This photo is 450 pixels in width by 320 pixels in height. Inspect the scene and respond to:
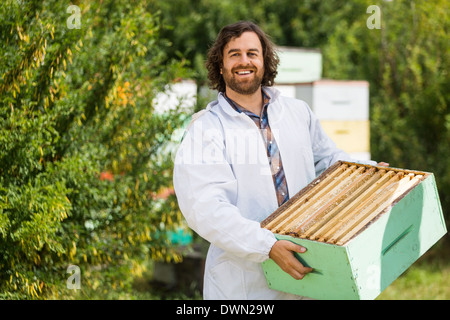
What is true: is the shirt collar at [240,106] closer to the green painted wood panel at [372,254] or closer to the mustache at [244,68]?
the mustache at [244,68]

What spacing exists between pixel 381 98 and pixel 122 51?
13.3 feet

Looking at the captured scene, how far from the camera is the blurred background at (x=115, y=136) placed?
119 inches

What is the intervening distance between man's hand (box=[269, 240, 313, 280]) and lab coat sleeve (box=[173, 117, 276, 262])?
3 cm

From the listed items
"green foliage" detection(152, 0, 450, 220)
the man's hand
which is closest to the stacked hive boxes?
"green foliage" detection(152, 0, 450, 220)

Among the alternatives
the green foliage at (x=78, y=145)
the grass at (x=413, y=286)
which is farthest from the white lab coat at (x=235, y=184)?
the grass at (x=413, y=286)

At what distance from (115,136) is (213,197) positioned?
5.57ft

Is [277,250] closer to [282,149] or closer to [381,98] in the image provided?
[282,149]

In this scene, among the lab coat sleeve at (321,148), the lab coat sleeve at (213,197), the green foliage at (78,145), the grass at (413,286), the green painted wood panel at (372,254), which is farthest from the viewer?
the grass at (413,286)

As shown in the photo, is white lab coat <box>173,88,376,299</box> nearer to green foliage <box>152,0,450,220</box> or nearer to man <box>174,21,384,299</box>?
man <box>174,21,384,299</box>

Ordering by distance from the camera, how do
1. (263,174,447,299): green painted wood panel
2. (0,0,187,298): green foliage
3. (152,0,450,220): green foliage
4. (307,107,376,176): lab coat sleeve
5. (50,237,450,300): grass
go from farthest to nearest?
(152,0,450,220): green foliage, (50,237,450,300): grass, (0,0,187,298): green foliage, (307,107,376,176): lab coat sleeve, (263,174,447,299): green painted wood panel

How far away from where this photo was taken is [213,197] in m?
2.28

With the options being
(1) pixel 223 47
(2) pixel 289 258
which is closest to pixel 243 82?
(1) pixel 223 47

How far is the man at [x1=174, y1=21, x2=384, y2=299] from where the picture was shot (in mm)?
2232

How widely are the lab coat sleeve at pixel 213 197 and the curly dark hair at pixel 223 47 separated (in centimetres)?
42
